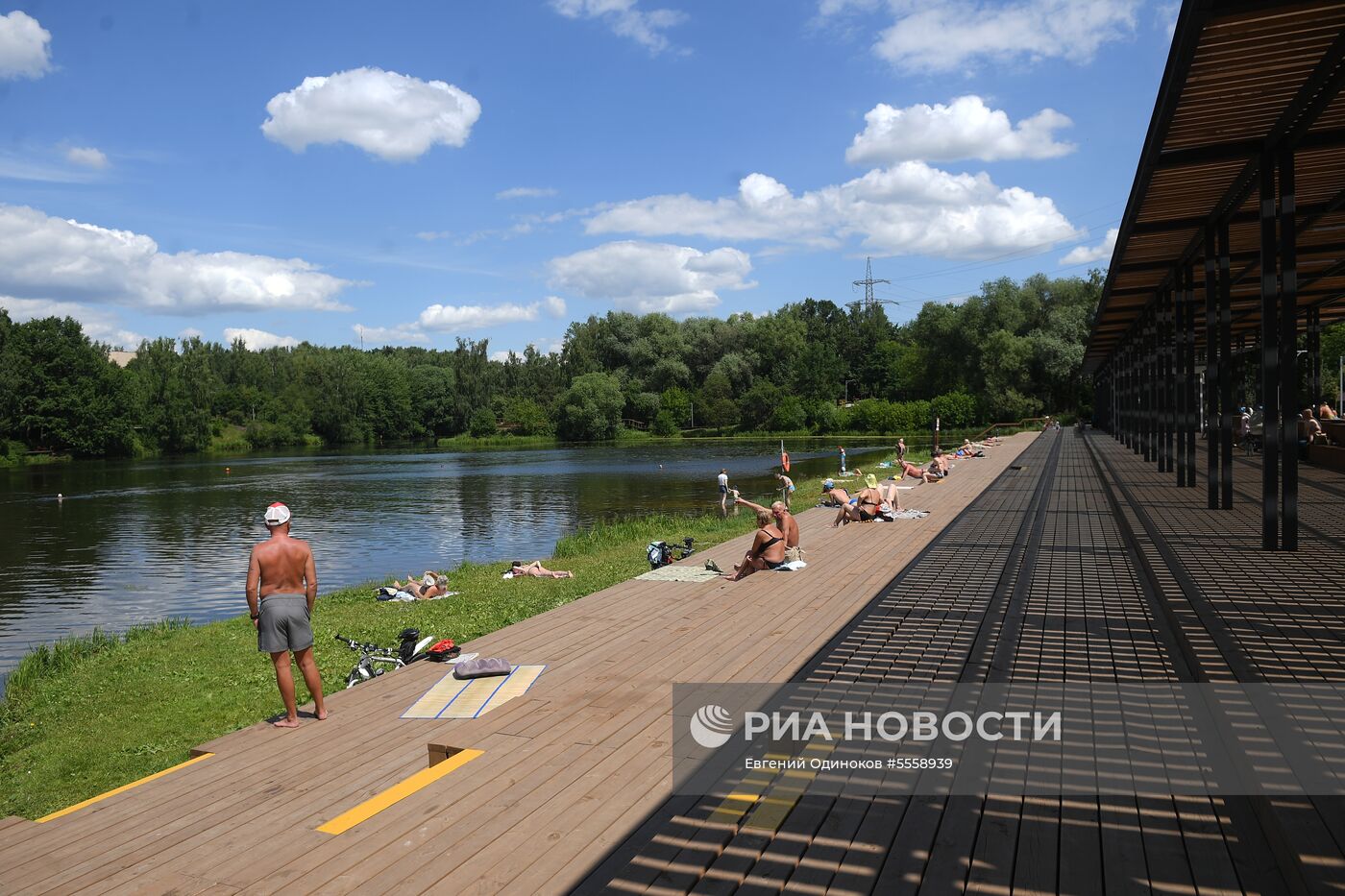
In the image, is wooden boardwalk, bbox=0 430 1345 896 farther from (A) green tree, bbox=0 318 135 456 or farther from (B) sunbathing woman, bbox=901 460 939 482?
(A) green tree, bbox=0 318 135 456

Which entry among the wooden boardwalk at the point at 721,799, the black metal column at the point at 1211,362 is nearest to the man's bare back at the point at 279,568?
the wooden boardwalk at the point at 721,799

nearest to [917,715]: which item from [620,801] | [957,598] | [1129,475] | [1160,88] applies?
[620,801]

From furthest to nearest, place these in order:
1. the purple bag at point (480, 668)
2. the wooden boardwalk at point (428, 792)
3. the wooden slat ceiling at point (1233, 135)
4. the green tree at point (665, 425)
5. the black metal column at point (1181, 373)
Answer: the green tree at point (665, 425) → the black metal column at point (1181, 373) → the wooden slat ceiling at point (1233, 135) → the purple bag at point (480, 668) → the wooden boardwalk at point (428, 792)

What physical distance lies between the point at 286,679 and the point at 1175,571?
753 centimetres

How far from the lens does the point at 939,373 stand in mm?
73562

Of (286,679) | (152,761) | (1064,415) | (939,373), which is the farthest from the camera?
(939,373)

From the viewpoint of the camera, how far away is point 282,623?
17.5ft

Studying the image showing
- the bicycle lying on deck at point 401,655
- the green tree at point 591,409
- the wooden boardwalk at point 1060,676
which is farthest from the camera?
the green tree at point 591,409

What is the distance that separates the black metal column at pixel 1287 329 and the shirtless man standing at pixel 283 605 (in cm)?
867

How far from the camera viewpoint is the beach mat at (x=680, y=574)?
31.6ft

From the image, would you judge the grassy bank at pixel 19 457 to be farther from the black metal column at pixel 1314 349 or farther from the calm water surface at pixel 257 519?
the black metal column at pixel 1314 349

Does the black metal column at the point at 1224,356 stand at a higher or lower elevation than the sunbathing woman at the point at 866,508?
higher

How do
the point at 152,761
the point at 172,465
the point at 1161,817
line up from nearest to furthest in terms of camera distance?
the point at 1161,817 → the point at 152,761 → the point at 172,465

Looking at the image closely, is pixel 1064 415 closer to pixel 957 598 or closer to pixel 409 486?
pixel 409 486
